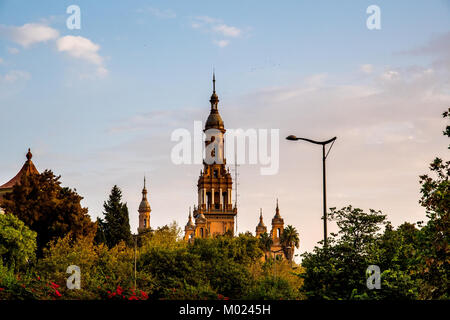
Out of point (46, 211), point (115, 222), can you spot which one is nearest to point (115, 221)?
point (115, 222)

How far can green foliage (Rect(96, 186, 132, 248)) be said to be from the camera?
288ft

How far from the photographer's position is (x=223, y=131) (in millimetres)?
164875

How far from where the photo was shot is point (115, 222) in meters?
88.9

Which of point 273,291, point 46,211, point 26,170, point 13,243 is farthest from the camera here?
point 26,170

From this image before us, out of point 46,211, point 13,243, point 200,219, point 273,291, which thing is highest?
point 200,219

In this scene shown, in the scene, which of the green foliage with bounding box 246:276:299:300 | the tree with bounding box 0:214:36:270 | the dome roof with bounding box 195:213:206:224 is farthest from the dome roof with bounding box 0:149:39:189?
the dome roof with bounding box 195:213:206:224

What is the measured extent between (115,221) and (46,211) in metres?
18.9

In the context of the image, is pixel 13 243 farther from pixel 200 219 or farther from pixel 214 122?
pixel 214 122

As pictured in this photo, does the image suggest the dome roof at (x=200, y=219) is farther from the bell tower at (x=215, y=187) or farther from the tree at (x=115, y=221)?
the tree at (x=115, y=221)

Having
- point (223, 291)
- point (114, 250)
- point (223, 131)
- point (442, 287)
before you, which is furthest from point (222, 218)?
point (442, 287)

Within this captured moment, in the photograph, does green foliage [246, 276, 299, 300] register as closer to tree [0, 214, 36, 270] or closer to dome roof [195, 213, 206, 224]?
tree [0, 214, 36, 270]
